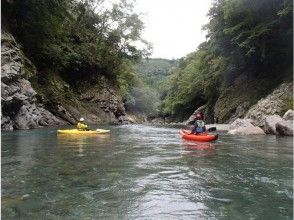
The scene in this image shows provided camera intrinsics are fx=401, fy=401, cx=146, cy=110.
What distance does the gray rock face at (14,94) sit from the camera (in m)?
21.0

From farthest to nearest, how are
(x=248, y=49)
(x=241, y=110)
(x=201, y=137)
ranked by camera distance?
1. (x=241, y=110)
2. (x=248, y=49)
3. (x=201, y=137)

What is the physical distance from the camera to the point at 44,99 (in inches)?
1106

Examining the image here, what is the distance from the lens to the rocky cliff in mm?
21438

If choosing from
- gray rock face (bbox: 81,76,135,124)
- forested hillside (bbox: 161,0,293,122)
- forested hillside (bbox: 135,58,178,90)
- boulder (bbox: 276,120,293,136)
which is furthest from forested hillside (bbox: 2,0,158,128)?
forested hillside (bbox: 135,58,178,90)

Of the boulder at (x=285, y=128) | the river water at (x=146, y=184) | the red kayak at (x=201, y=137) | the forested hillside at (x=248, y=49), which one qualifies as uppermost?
the forested hillside at (x=248, y=49)

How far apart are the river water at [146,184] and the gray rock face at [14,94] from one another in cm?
958

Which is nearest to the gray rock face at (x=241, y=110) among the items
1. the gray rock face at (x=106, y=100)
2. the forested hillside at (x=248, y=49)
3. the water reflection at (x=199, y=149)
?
the forested hillside at (x=248, y=49)

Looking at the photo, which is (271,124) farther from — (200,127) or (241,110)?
(241,110)

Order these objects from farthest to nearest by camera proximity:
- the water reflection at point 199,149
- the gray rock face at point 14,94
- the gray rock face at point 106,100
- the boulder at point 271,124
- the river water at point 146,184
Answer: the gray rock face at point 106,100
the gray rock face at point 14,94
the boulder at point 271,124
the water reflection at point 199,149
the river water at point 146,184

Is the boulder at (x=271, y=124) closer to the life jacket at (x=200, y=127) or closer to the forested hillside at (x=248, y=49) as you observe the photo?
the life jacket at (x=200, y=127)

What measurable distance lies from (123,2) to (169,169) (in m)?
36.8

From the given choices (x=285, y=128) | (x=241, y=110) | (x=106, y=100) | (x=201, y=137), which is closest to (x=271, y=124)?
(x=285, y=128)

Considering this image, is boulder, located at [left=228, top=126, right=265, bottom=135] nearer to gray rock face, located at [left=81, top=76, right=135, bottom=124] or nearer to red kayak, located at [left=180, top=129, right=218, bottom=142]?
red kayak, located at [left=180, top=129, right=218, bottom=142]

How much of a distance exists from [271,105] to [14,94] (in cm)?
1383
